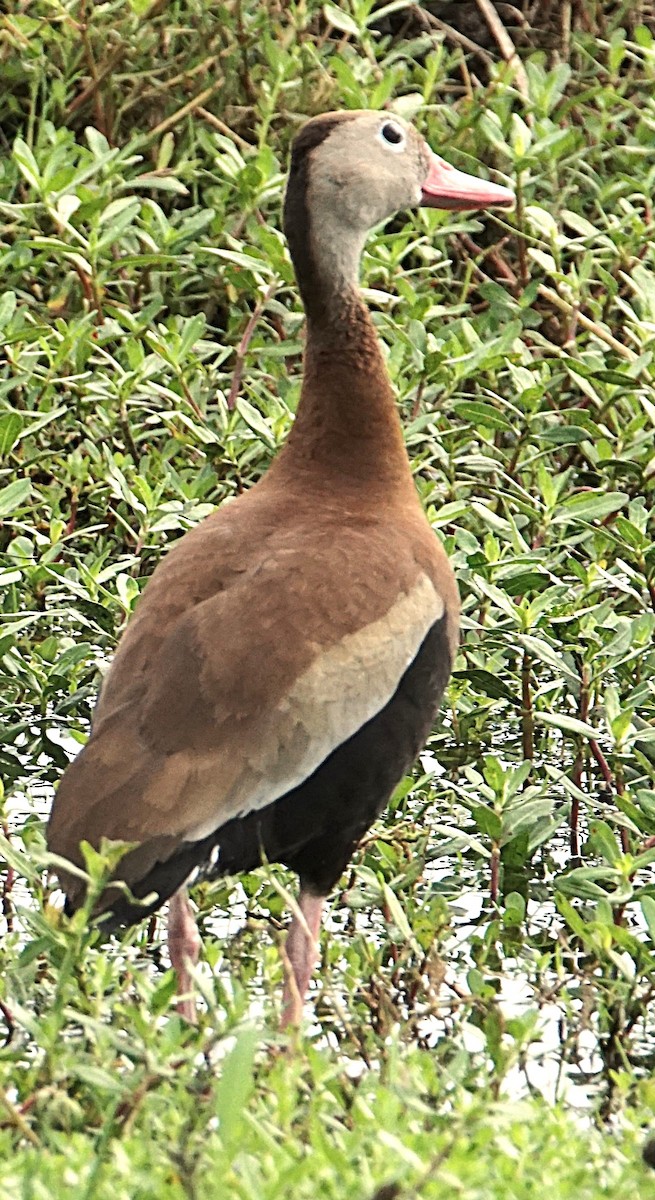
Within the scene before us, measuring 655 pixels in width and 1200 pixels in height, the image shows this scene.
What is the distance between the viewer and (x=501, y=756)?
483 cm

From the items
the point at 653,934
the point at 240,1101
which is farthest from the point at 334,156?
the point at 240,1101

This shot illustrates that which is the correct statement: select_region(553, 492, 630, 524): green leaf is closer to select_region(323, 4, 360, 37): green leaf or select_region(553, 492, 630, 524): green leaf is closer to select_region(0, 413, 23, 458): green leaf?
select_region(0, 413, 23, 458): green leaf

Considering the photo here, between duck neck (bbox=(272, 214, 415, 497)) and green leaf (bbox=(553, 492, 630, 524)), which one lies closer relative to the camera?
duck neck (bbox=(272, 214, 415, 497))

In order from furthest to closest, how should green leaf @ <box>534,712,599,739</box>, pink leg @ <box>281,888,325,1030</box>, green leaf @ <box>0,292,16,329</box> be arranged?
green leaf @ <box>0,292,16,329</box> → green leaf @ <box>534,712,599,739</box> → pink leg @ <box>281,888,325,1030</box>

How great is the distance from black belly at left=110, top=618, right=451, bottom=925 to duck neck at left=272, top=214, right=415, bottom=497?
1.18ft

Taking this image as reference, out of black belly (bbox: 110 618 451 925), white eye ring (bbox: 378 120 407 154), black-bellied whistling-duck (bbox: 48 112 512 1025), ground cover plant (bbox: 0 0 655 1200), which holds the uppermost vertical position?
white eye ring (bbox: 378 120 407 154)

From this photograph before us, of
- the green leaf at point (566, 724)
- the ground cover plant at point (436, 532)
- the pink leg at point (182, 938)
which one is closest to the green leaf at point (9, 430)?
the ground cover plant at point (436, 532)

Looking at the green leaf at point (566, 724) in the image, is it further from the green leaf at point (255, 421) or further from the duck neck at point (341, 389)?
the green leaf at point (255, 421)

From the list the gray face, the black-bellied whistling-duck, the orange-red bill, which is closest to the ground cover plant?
the black-bellied whistling-duck

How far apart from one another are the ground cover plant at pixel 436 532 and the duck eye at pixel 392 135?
0.75 m

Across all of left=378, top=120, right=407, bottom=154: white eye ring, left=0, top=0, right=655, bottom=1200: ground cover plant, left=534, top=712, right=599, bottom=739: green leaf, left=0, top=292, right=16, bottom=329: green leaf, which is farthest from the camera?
left=0, top=292, right=16, bottom=329: green leaf

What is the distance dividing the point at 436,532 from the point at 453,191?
71cm

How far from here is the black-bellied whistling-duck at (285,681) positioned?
3271mm

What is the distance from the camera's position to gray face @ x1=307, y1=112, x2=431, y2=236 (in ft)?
13.3
